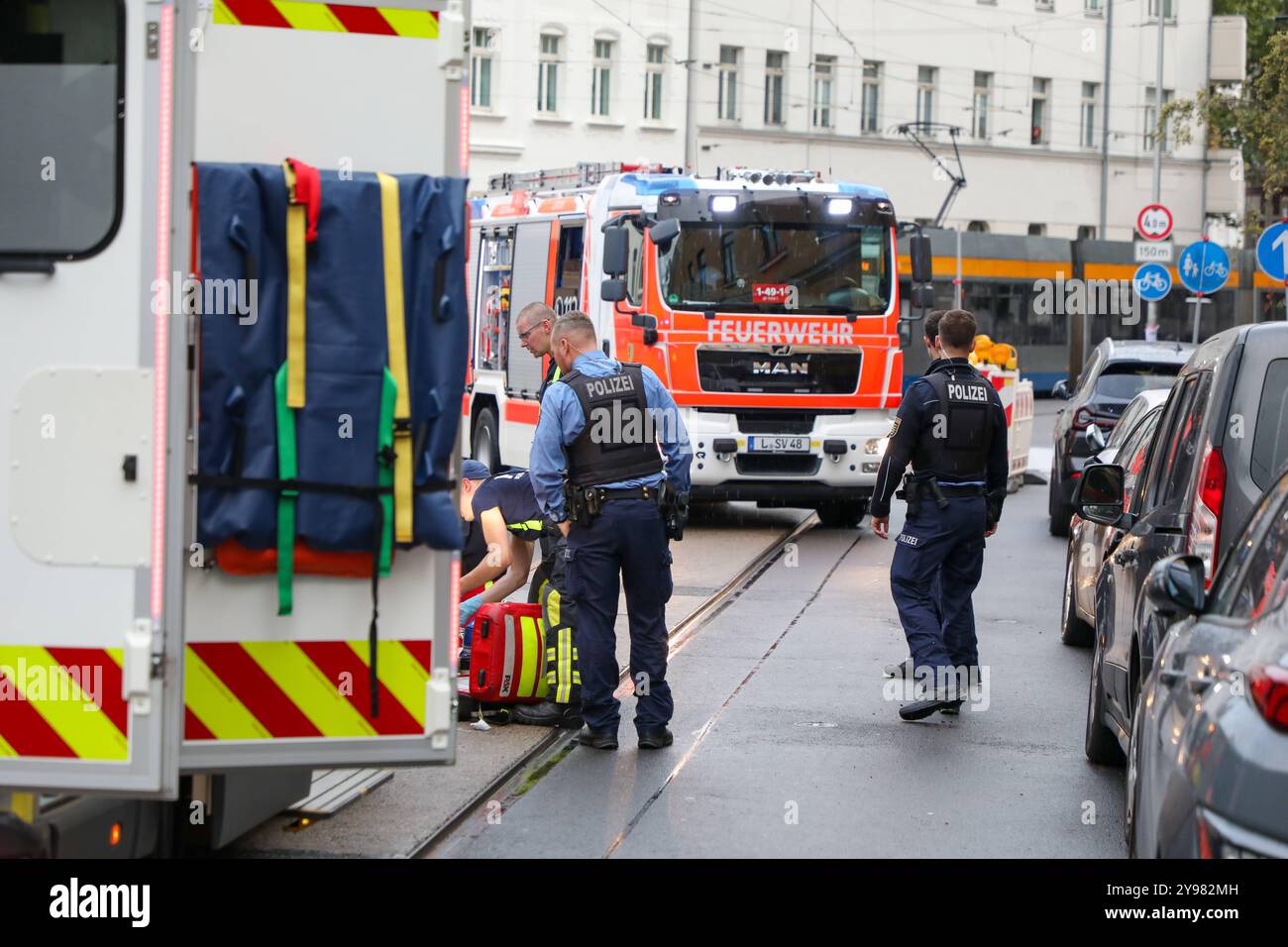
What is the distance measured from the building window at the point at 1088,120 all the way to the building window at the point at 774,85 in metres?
10.6

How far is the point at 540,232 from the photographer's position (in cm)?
1973

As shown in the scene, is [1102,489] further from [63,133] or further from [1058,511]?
[1058,511]

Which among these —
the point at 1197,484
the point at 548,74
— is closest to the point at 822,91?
the point at 548,74

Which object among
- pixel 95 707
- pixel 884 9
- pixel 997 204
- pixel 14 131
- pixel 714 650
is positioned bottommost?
pixel 714 650

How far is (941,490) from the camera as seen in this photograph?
363 inches

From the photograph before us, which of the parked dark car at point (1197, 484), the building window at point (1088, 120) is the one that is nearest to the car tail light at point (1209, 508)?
the parked dark car at point (1197, 484)

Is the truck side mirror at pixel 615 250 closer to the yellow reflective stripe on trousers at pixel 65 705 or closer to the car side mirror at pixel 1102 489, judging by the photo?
the car side mirror at pixel 1102 489

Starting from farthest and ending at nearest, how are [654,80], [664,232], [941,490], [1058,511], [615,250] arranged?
1. [654,80]
2. [1058,511]
3. [615,250]
4. [664,232]
5. [941,490]

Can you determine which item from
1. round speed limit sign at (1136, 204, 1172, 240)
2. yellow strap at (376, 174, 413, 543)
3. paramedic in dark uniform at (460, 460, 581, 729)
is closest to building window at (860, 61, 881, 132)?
round speed limit sign at (1136, 204, 1172, 240)

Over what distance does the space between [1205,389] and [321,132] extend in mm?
3785

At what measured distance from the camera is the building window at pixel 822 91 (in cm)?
5172

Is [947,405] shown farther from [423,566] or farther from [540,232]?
[540,232]

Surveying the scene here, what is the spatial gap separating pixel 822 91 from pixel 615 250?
3588 centimetres
